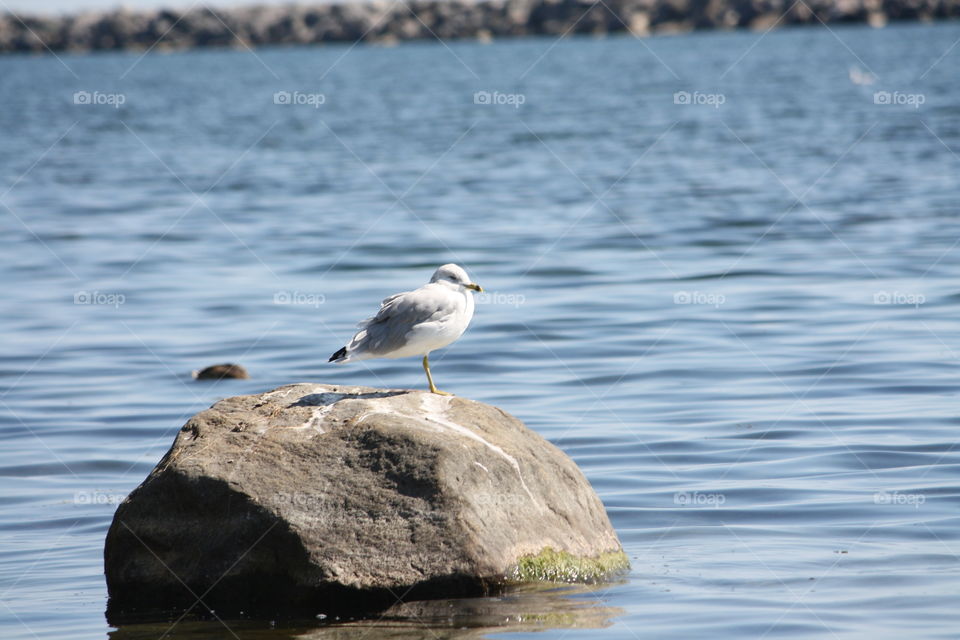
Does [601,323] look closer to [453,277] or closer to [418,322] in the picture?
[453,277]

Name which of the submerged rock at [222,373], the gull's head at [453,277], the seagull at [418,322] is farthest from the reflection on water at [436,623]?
the submerged rock at [222,373]

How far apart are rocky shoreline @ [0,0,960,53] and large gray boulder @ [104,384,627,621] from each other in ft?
282

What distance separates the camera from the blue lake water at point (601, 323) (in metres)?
7.75

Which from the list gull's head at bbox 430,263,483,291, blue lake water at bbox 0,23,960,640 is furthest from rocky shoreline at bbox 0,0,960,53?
gull's head at bbox 430,263,483,291

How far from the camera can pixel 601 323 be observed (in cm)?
1484

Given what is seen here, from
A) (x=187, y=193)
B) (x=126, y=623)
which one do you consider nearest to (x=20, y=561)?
(x=126, y=623)

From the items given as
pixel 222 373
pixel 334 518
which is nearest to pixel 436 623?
pixel 334 518

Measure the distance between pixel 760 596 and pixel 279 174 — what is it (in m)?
23.0

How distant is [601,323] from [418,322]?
777 cm

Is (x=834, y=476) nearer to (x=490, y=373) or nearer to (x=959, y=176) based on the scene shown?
(x=490, y=373)

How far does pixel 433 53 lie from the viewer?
3661 inches

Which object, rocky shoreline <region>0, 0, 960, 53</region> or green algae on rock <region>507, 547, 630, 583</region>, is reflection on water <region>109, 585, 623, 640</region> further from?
rocky shoreline <region>0, 0, 960, 53</region>

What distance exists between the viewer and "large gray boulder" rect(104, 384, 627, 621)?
21.9 ft

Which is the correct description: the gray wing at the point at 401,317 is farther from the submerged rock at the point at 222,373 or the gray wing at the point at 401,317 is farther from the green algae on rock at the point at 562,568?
the submerged rock at the point at 222,373
